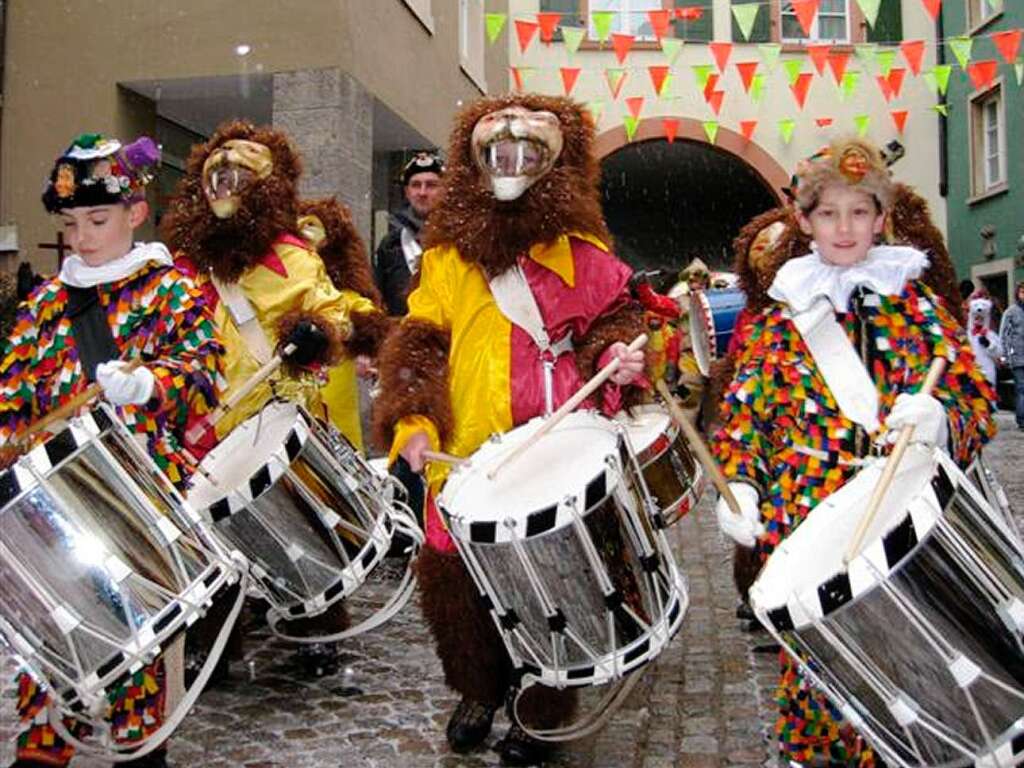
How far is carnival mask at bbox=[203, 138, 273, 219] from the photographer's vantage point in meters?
4.13

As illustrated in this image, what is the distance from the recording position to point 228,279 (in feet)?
13.4

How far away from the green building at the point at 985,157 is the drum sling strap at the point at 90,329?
14758mm

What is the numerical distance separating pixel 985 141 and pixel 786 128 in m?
2.96

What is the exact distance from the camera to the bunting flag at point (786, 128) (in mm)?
16623

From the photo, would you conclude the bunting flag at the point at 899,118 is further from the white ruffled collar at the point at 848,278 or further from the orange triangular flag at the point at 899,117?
the white ruffled collar at the point at 848,278

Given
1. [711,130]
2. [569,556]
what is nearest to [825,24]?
[711,130]

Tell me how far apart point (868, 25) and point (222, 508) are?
1555 cm

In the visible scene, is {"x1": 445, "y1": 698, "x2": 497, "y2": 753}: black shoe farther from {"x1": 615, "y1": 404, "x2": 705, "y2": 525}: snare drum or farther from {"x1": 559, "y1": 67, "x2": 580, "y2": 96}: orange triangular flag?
{"x1": 559, "y1": 67, "x2": 580, "y2": 96}: orange triangular flag

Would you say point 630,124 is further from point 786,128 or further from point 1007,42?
point 1007,42

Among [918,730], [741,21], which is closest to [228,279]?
[918,730]

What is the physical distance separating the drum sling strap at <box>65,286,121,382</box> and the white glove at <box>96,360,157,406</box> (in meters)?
0.25

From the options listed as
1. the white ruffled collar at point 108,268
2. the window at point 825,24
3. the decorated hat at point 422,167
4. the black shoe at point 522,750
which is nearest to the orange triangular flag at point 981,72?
the window at point 825,24

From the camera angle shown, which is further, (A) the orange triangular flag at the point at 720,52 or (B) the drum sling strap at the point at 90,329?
(A) the orange triangular flag at the point at 720,52

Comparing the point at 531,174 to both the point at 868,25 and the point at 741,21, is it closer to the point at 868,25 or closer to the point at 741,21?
the point at 741,21
